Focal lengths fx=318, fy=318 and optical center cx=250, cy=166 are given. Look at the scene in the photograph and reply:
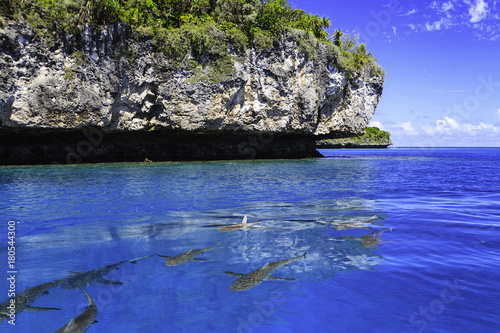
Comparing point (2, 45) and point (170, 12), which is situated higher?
point (170, 12)

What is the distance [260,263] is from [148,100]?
1906cm

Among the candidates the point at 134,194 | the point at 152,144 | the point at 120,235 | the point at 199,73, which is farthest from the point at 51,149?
the point at 120,235

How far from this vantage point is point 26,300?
3078mm

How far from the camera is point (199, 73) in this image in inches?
845

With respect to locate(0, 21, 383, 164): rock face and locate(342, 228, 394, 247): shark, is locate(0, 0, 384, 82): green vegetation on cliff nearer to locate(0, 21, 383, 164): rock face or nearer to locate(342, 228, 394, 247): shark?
locate(0, 21, 383, 164): rock face

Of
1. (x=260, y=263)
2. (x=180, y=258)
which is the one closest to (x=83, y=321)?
(x=180, y=258)

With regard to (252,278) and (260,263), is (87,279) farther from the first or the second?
(260,263)

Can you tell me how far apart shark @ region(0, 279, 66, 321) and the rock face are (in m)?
18.0

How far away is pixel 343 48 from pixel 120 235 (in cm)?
2782

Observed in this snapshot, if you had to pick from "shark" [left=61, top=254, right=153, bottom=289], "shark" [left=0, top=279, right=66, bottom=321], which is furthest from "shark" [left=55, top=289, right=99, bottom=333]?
"shark" [left=61, top=254, right=153, bottom=289]

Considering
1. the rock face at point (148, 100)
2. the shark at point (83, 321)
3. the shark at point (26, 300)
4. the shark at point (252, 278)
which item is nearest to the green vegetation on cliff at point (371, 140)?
the rock face at point (148, 100)

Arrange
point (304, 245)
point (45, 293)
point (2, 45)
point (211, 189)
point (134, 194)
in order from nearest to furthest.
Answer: point (45, 293)
point (304, 245)
point (134, 194)
point (211, 189)
point (2, 45)

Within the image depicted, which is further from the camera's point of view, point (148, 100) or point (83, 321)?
point (148, 100)

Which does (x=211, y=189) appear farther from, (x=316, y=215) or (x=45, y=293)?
(x=45, y=293)
